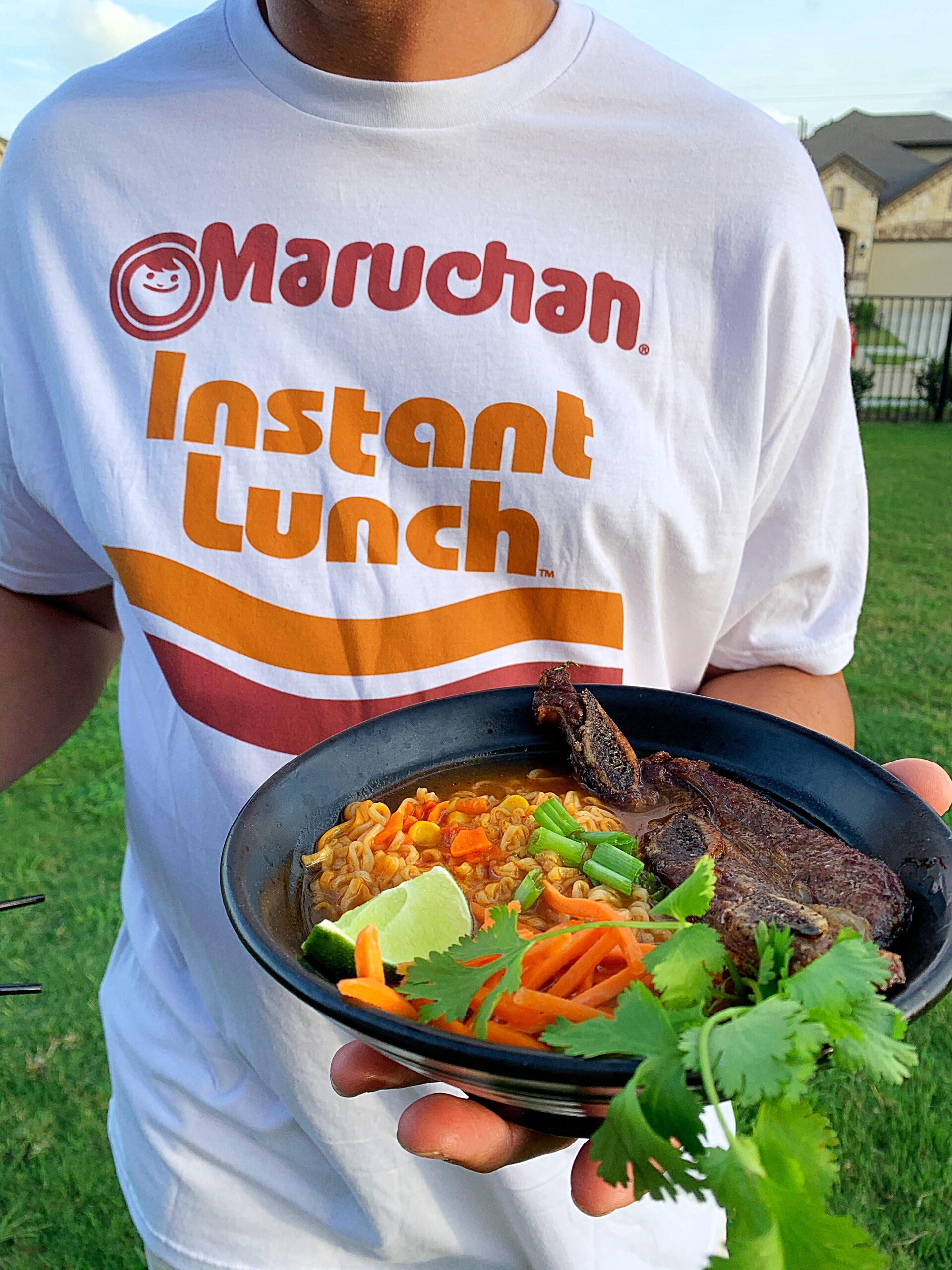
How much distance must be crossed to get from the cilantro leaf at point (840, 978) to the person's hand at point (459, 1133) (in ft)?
0.90

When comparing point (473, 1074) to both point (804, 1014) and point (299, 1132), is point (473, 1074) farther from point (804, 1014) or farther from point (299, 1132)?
point (299, 1132)

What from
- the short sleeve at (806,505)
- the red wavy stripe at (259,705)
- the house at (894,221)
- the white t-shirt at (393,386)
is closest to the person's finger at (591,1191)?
the white t-shirt at (393,386)

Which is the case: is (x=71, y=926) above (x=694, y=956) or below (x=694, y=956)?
below

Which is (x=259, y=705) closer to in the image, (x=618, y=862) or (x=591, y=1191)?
(x=618, y=862)

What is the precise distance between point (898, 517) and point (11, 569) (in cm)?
1177

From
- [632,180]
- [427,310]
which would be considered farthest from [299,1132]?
[632,180]

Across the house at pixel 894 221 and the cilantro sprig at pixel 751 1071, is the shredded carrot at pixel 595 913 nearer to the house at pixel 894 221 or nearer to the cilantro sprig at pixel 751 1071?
the cilantro sprig at pixel 751 1071

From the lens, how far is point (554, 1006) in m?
1.15

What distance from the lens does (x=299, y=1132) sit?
6.30 ft

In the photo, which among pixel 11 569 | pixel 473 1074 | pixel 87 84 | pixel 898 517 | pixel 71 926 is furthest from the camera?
pixel 898 517

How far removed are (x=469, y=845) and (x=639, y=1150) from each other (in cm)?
58

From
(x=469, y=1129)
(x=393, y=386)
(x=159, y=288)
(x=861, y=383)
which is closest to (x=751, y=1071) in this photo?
(x=469, y=1129)

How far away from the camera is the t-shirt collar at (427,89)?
173 cm

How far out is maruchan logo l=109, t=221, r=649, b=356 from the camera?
172 centimetres
